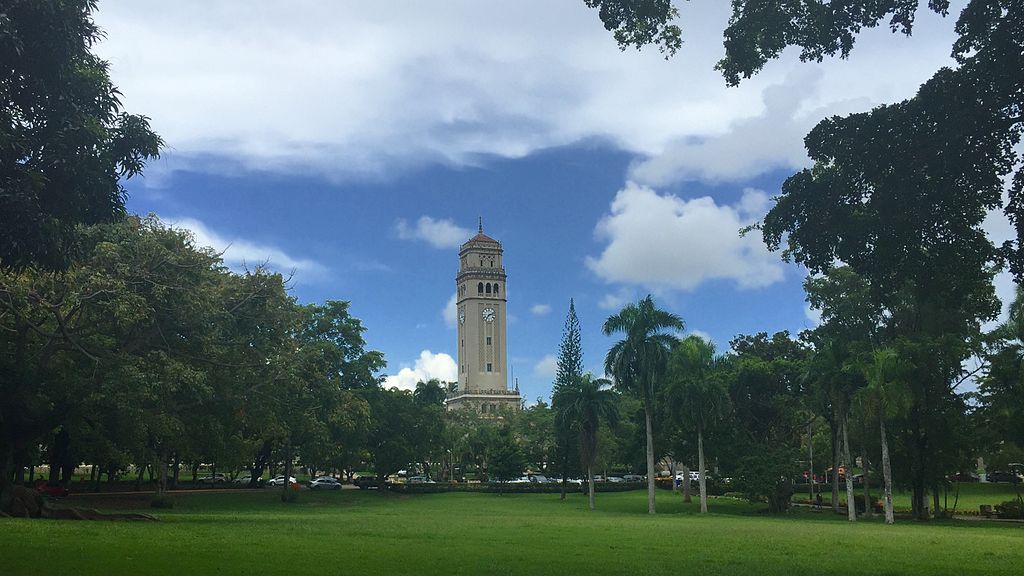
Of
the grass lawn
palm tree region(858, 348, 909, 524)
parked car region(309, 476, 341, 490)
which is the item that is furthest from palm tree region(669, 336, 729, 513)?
parked car region(309, 476, 341, 490)

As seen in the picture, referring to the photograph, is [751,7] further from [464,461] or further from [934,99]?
[464,461]

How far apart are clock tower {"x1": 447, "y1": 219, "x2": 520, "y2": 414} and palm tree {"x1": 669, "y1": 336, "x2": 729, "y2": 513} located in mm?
98740

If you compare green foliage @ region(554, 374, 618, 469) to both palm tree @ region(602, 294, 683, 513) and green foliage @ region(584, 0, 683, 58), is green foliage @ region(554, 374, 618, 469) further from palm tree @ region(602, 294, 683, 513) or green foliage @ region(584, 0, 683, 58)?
green foliage @ region(584, 0, 683, 58)

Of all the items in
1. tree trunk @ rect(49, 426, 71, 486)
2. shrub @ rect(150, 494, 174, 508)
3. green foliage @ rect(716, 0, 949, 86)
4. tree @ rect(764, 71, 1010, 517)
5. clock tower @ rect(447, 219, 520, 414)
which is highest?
clock tower @ rect(447, 219, 520, 414)

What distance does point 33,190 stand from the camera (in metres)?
15.8

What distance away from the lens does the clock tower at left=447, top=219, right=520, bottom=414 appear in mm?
146750

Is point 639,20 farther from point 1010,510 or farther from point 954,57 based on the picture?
point 1010,510

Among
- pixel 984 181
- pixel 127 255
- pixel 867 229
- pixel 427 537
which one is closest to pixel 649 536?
pixel 427 537

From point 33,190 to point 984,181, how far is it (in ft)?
57.2

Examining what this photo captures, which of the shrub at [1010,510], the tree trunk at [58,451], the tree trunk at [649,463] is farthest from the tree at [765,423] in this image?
the tree trunk at [58,451]

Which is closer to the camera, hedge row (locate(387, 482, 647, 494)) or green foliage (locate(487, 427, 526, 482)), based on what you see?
hedge row (locate(387, 482, 647, 494))

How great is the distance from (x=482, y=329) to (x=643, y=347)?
102 m

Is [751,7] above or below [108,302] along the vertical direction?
above

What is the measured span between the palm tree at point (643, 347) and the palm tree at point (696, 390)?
0.98 m
